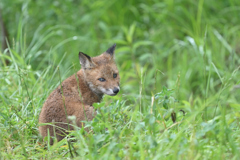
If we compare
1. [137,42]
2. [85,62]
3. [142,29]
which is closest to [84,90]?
[85,62]

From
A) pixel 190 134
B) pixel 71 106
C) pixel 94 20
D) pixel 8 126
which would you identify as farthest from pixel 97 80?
pixel 94 20

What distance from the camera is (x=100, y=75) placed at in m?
4.56

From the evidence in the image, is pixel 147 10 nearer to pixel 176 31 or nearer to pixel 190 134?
pixel 176 31

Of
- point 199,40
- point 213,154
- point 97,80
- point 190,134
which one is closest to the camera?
point 213,154

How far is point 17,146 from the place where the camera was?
11.6 ft

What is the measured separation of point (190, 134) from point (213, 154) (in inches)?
20.3

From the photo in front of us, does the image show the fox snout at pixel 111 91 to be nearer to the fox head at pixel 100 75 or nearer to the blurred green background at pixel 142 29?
the fox head at pixel 100 75

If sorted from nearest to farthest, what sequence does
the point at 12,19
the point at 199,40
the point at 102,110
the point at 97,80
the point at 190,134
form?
the point at 102,110
the point at 190,134
the point at 97,80
the point at 199,40
the point at 12,19

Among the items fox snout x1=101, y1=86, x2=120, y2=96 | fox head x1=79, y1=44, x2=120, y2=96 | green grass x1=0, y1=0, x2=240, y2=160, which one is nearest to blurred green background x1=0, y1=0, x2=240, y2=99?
green grass x1=0, y1=0, x2=240, y2=160

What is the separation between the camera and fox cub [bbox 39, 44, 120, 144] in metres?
3.90

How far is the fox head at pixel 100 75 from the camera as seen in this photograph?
4.49m

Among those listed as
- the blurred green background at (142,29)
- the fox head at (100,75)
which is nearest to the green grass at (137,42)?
the blurred green background at (142,29)

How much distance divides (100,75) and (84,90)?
296 millimetres

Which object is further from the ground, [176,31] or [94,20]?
[94,20]
